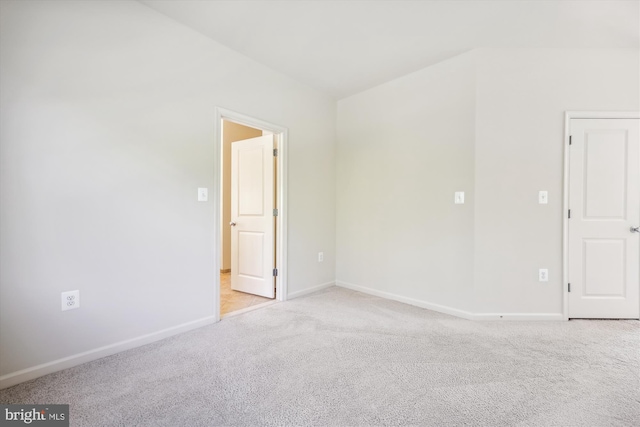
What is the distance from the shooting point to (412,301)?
323 cm

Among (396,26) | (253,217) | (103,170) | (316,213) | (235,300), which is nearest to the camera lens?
(103,170)

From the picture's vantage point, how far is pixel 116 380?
5.82ft

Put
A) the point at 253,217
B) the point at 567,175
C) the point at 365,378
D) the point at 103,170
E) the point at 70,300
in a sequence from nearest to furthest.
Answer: the point at 365,378, the point at 70,300, the point at 103,170, the point at 567,175, the point at 253,217

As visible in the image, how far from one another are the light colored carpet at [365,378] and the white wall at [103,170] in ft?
1.12

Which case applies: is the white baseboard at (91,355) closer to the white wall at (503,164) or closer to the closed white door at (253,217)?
the closed white door at (253,217)

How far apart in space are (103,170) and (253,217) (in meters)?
1.75

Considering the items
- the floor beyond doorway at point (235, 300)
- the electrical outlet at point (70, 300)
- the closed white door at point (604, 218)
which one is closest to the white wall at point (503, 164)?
the closed white door at point (604, 218)

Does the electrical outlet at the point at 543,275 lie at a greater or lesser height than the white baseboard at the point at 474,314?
greater

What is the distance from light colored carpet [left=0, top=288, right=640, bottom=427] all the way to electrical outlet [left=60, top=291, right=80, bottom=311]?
395 millimetres

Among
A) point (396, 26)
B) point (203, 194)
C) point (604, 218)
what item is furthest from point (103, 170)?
point (604, 218)

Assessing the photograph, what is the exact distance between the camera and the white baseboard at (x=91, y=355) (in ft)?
5.63

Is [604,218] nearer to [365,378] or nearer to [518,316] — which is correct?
[518,316]

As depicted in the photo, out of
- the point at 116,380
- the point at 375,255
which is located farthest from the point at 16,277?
the point at 375,255

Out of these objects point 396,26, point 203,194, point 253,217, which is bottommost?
point 253,217
